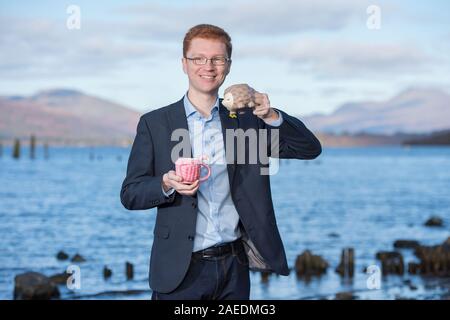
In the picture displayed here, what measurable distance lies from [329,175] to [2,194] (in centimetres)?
4318

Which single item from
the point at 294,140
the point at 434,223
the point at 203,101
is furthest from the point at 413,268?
the point at 434,223

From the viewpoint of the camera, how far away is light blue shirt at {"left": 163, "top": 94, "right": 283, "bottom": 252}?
→ 4.29 metres

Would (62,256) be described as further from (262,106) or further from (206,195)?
(262,106)

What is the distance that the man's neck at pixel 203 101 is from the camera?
14.7 feet

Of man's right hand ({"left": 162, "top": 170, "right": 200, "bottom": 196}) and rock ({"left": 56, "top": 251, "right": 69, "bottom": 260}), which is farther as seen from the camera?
rock ({"left": 56, "top": 251, "right": 69, "bottom": 260})

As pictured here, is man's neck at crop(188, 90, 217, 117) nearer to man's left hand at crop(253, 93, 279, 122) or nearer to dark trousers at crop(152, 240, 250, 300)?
man's left hand at crop(253, 93, 279, 122)

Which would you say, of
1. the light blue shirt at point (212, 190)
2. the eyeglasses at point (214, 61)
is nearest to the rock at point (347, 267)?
the light blue shirt at point (212, 190)

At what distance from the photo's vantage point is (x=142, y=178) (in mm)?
4336

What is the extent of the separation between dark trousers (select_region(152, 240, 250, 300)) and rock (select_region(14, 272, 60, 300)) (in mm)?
15474

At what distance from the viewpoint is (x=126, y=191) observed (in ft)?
14.3

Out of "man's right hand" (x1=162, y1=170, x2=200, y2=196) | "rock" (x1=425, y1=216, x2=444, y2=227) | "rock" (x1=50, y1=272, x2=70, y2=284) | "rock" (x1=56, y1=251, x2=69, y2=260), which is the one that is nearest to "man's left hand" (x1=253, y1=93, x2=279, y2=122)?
"man's right hand" (x1=162, y1=170, x2=200, y2=196)

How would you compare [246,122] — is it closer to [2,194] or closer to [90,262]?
[90,262]

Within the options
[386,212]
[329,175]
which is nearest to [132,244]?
[386,212]

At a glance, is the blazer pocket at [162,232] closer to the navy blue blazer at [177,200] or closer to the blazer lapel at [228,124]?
the navy blue blazer at [177,200]
